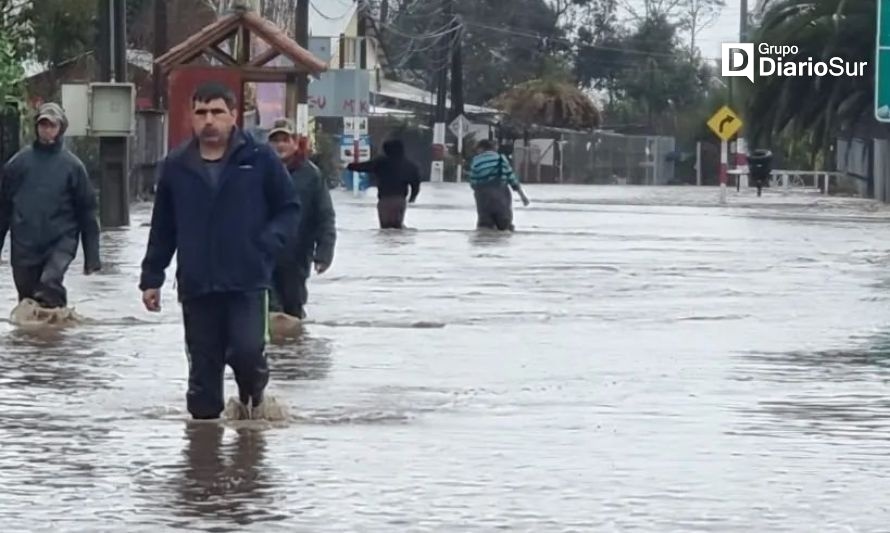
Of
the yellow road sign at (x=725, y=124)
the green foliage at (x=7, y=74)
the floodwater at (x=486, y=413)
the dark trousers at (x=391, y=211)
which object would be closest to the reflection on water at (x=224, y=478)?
the floodwater at (x=486, y=413)

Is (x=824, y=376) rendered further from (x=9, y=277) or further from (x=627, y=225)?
(x=627, y=225)

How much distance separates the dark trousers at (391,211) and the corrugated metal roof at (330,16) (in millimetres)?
50217

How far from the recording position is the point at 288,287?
16.3 metres

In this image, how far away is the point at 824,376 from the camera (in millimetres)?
13586

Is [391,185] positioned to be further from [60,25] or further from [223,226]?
[223,226]

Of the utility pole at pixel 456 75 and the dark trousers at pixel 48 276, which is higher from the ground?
the utility pole at pixel 456 75

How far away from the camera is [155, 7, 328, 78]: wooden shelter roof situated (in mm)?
31703

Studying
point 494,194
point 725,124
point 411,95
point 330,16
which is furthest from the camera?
point 411,95

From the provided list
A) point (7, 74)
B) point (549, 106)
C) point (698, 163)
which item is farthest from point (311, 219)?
point (549, 106)

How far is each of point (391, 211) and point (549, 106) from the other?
53.3 meters

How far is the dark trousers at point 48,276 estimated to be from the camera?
15578mm

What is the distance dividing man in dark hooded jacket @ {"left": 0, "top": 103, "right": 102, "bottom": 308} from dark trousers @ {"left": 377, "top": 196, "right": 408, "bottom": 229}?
53.9ft

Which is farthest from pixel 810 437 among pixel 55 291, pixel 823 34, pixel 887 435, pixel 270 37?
pixel 823 34

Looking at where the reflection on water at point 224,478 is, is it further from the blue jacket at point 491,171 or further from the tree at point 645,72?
the tree at point 645,72
